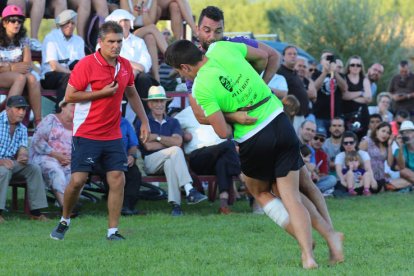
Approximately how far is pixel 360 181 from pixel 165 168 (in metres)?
4.14

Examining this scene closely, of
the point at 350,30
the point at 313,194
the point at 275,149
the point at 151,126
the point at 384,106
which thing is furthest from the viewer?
the point at 350,30

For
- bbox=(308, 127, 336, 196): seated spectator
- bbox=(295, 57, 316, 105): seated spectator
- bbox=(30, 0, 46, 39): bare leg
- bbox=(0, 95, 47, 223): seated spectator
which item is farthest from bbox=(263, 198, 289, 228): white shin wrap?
bbox=(295, 57, 316, 105): seated spectator

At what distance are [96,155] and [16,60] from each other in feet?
10.4

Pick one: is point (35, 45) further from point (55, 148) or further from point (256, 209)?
point (256, 209)

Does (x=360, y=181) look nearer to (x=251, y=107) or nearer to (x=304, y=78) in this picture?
(x=304, y=78)

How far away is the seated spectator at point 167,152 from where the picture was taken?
1250 centimetres

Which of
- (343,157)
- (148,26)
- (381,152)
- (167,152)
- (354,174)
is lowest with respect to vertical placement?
(354,174)

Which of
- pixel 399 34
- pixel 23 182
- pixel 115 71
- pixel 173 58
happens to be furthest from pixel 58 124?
pixel 399 34

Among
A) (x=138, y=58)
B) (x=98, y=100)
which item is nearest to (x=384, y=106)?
(x=138, y=58)

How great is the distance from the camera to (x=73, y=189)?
32.6 ft

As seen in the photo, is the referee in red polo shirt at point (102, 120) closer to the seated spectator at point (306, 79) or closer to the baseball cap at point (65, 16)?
the baseball cap at point (65, 16)

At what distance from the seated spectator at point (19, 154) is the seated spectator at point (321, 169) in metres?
4.42

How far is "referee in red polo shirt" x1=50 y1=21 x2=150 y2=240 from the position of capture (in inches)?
392

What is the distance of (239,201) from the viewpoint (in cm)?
1410
